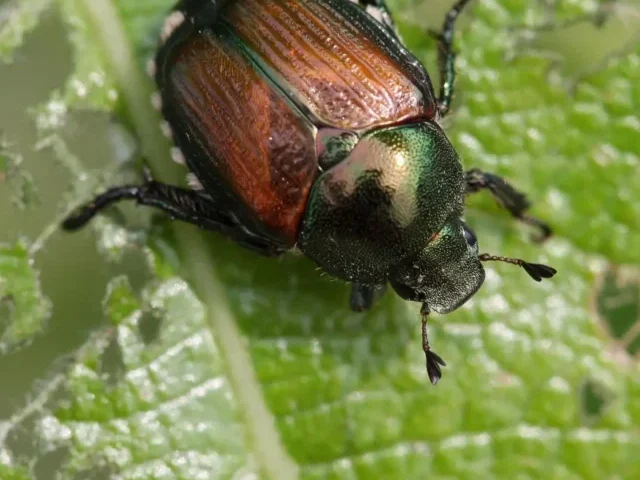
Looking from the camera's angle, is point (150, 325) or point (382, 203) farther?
point (150, 325)

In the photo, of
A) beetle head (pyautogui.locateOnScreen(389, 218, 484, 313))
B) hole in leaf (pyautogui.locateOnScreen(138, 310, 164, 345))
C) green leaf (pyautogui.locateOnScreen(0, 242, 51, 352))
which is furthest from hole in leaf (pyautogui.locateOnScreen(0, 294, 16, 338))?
beetle head (pyautogui.locateOnScreen(389, 218, 484, 313))

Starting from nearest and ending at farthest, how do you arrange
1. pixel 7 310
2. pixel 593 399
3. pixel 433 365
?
1. pixel 433 365
2. pixel 7 310
3. pixel 593 399

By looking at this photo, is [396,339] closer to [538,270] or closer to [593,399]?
[538,270]

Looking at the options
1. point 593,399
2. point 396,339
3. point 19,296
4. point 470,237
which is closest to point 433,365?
point 396,339

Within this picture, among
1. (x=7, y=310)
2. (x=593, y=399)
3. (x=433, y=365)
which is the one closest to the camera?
(x=433, y=365)

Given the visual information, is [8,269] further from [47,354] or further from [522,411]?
[522,411]

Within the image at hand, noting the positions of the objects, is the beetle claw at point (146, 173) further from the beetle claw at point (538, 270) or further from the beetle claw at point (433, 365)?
the beetle claw at point (538, 270)

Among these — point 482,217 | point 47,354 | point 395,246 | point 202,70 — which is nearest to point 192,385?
point 47,354

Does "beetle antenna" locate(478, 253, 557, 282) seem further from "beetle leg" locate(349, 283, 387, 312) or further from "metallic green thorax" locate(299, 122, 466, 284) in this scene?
"beetle leg" locate(349, 283, 387, 312)
